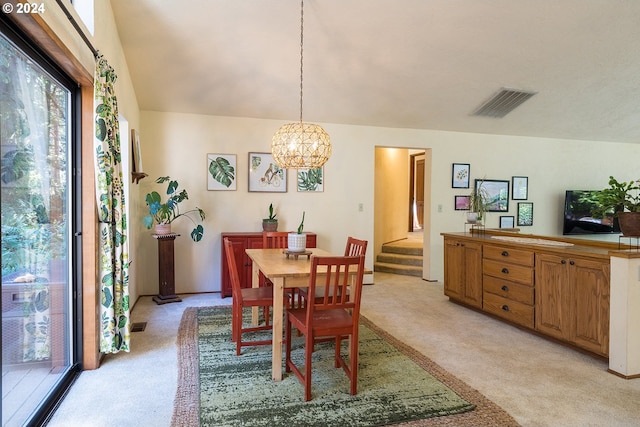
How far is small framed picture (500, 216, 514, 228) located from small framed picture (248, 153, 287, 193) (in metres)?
3.75

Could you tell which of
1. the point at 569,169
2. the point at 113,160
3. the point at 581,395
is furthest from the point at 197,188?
the point at 569,169

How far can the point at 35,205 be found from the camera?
224cm

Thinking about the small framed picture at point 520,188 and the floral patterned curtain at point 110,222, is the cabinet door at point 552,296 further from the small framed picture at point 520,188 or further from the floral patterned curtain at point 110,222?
the floral patterned curtain at point 110,222

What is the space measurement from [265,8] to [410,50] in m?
1.63

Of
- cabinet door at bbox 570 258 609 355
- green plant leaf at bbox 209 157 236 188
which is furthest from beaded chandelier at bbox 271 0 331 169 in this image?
cabinet door at bbox 570 258 609 355

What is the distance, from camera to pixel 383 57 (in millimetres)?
4379

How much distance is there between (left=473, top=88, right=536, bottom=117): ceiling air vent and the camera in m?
5.25

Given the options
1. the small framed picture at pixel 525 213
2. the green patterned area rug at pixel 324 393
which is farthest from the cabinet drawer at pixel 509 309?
the small framed picture at pixel 525 213

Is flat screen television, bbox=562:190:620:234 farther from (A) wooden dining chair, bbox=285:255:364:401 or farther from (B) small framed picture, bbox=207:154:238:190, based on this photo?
(A) wooden dining chair, bbox=285:255:364:401

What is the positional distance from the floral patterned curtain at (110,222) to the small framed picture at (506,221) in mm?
5839

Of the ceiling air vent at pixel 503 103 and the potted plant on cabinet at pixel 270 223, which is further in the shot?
the potted plant on cabinet at pixel 270 223

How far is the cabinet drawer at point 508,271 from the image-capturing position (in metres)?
3.78

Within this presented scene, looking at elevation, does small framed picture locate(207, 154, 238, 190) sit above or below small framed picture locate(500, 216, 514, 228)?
above

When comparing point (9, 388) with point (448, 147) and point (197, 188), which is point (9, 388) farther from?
point (448, 147)
